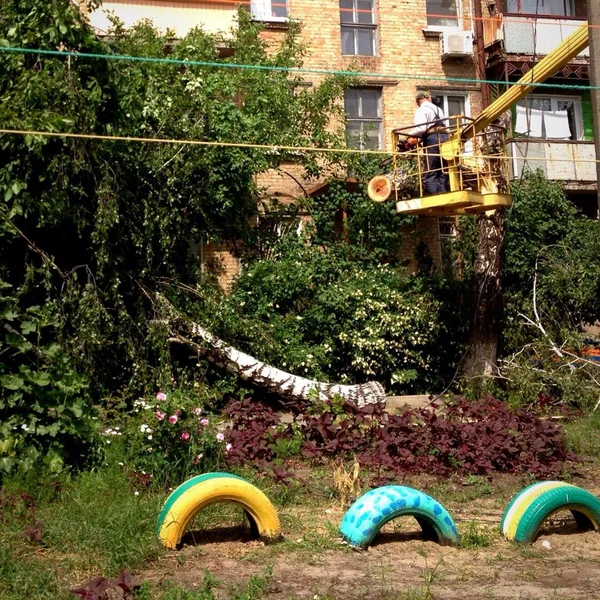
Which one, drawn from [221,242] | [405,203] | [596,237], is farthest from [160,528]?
[596,237]

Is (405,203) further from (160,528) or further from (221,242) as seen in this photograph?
(160,528)

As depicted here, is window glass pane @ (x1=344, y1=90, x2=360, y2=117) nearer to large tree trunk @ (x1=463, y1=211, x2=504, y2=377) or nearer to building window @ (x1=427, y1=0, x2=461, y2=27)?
building window @ (x1=427, y1=0, x2=461, y2=27)

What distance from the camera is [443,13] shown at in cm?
2216

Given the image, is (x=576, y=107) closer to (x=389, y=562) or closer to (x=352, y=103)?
(x=352, y=103)

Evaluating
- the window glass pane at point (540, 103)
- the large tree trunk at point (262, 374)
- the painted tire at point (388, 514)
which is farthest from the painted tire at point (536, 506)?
the window glass pane at point (540, 103)

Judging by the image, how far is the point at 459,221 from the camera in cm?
1892

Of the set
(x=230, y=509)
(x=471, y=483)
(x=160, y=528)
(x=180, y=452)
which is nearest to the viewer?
(x=160, y=528)

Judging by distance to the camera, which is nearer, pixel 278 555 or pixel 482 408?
pixel 278 555

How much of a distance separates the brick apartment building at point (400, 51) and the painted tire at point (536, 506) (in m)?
12.9

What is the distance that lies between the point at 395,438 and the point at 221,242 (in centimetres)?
796

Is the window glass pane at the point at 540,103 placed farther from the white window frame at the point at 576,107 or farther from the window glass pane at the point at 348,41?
the window glass pane at the point at 348,41

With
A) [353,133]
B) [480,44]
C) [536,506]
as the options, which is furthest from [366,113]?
[536,506]

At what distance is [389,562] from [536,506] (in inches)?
53.5

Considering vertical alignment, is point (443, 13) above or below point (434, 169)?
above
